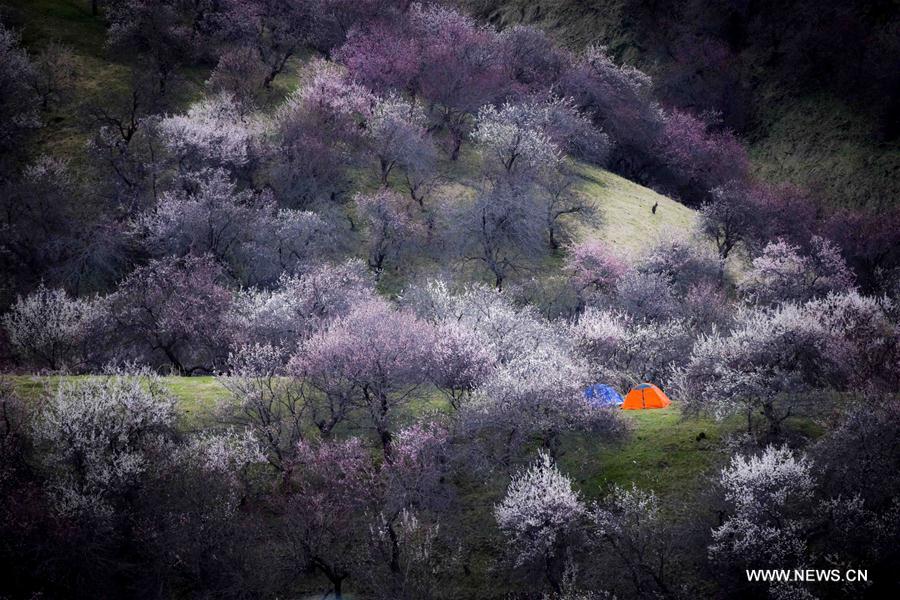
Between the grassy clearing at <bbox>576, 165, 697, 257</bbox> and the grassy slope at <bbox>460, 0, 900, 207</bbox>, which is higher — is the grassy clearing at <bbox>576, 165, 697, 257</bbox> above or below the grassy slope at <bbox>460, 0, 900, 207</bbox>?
below

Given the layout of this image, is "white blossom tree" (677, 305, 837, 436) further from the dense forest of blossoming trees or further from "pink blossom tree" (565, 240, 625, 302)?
"pink blossom tree" (565, 240, 625, 302)

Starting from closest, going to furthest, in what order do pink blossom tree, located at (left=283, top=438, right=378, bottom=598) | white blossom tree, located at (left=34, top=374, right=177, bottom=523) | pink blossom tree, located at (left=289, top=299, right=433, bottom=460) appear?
white blossom tree, located at (left=34, top=374, right=177, bottom=523), pink blossom tree, located at (left=283, top=438, right=378, bottom=598), pink blossom tree, located at (left=289, top=299, right=433, bottom=460)

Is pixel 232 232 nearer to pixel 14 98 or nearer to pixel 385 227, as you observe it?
pixel 385 227

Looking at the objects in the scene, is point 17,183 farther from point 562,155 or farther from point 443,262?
point 562,155

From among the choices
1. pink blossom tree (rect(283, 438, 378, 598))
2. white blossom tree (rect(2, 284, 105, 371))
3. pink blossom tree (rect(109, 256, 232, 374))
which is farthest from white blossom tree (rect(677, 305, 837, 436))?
white blossom tree (rect(2, 284, 105, 371))

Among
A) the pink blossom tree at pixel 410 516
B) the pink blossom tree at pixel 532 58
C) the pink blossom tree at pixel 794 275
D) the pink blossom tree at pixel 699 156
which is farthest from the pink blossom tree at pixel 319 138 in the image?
the pink blossom tree at pixel 699 156
